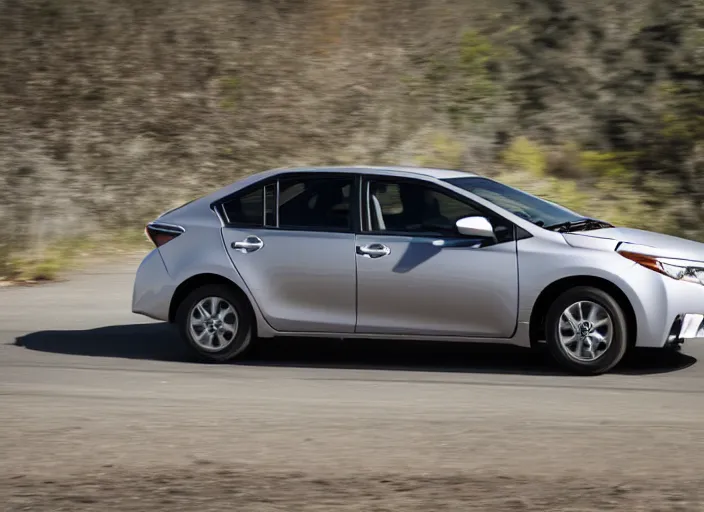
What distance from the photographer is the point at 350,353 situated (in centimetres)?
1031

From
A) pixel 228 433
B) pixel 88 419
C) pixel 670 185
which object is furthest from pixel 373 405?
pixel 670 185

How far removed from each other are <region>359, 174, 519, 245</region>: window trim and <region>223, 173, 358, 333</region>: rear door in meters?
0.08

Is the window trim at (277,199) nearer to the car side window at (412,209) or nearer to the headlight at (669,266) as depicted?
the car side window at (412,209)

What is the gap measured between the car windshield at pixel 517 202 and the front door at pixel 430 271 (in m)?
0.24

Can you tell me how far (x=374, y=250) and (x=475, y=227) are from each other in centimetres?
76

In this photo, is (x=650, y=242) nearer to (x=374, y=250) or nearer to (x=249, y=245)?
(x=374, y=250)

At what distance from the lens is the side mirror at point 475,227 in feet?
29.8

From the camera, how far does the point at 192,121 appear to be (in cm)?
2373

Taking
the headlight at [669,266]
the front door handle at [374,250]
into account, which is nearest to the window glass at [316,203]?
the front door handle at [374,250]

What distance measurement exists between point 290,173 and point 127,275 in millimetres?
6022

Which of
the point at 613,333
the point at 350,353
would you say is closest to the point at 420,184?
the point at 350,353

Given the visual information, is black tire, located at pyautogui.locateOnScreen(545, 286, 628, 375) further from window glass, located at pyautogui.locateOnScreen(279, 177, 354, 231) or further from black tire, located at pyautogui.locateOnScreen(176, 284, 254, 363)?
black tire, located at pyautogui.locateOnScreen(176, 284, 254, 363)

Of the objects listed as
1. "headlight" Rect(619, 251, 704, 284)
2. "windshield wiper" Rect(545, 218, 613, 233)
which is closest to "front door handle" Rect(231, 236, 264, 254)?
"windshield wiper" Rect(545, 218, 613, 233)

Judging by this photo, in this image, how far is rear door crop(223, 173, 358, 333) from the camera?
30.9ft
